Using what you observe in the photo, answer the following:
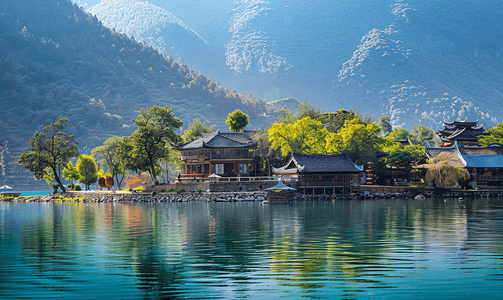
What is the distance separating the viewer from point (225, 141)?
94000 millimetres

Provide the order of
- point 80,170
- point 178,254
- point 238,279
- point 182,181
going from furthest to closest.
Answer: point 80,170
point 182,181
point 178,254
point 238,279

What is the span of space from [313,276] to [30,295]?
10.1 meters

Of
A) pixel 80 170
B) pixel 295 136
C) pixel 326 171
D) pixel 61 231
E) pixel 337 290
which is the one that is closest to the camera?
pixel 337 290

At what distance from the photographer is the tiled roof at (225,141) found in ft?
303

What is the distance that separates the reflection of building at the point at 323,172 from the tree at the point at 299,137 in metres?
6.14

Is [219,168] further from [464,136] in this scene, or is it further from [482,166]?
[464,136]

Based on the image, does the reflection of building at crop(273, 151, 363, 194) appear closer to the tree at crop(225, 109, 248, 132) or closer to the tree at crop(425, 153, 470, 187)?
the tree at crop(425, 153, 470, 187)

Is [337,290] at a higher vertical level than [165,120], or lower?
lower

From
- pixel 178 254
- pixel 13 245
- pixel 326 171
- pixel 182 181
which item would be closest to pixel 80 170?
pixel 182 181

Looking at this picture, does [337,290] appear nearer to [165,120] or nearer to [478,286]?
[478,286]

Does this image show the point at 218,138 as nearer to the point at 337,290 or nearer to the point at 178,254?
the point at 178,254

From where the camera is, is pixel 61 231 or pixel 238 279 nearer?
pixel 238 279

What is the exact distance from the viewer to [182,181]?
9062 centimetres

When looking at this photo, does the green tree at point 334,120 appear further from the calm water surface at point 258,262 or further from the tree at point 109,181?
the calm water surface at point 258,262
